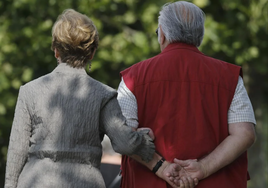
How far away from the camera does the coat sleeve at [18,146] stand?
9.84 ft

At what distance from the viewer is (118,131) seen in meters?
3.04

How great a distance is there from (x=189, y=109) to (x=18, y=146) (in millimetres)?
960

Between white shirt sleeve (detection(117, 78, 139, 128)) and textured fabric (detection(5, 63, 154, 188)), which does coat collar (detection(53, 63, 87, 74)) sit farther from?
white shirt sleeve (detection(117, 78, 139, 128))

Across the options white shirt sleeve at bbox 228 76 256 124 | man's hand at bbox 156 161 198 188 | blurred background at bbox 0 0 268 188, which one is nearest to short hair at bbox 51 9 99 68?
man's hand at bbox 156 161 198 188

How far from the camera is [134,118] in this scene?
3.33 meters

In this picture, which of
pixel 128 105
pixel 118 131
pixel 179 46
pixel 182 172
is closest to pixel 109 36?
pixel 179 46

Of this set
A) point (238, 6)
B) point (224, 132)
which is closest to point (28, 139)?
point (224, 132)

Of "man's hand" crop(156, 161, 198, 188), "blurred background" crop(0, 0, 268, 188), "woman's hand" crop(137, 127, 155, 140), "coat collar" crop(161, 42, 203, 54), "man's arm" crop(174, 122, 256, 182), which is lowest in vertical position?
"blurred background" crop(0, 0, 268, 188)

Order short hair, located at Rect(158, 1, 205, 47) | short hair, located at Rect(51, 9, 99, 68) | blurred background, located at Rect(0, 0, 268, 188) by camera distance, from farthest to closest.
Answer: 1. blurred background, located at Rect(0, 0, 268, 188)
2. short hair, located at Rect(158, 1, 205, 47)
3. short hair, located at Rect(51, 9, 99, 68)

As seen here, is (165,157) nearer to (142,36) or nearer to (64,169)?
(64,169)

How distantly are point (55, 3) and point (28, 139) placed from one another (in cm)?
488

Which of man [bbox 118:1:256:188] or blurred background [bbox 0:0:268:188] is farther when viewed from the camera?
blurred background [bbox 0:0:268:188]

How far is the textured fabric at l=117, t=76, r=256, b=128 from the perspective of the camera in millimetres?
3338

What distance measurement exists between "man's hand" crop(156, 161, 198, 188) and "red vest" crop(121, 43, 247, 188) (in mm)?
52
